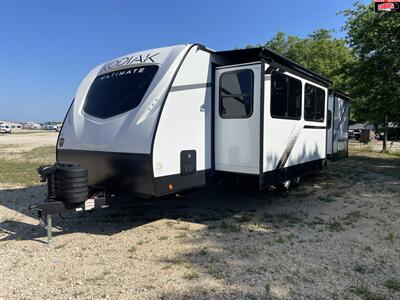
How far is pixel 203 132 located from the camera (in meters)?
5.29

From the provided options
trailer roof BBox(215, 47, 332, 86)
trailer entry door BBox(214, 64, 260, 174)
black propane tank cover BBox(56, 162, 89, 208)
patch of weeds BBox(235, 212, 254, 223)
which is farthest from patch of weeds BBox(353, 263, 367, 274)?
black propane tank cover BBox(56, 162, 89, 208)

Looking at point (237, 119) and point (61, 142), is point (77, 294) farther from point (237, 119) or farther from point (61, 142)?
point (237, 119)

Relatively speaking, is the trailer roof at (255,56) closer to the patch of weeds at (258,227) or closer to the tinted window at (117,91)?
the tinted window at (117,91)

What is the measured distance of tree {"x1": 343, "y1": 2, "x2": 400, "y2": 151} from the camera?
12.7m

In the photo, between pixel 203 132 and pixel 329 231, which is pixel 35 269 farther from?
pixel 329 231

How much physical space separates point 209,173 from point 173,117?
1.29 metres

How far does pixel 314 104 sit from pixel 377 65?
7573 mm

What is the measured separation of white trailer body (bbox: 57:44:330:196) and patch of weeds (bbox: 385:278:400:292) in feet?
7.34

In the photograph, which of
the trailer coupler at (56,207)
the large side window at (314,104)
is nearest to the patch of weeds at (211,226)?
the trailer coupler at (56,207)

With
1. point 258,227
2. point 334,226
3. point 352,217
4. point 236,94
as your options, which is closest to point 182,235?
point 258,227

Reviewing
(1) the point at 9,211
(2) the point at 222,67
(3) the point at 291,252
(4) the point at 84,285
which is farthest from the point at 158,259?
(1) the point at 9,211

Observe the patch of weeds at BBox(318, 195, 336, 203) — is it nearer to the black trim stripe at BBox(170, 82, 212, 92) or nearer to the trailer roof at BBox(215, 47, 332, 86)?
the trailer roof at BBox(215, 47, 332, 86)

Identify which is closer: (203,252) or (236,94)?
(203,252)

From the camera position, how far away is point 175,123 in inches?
186
